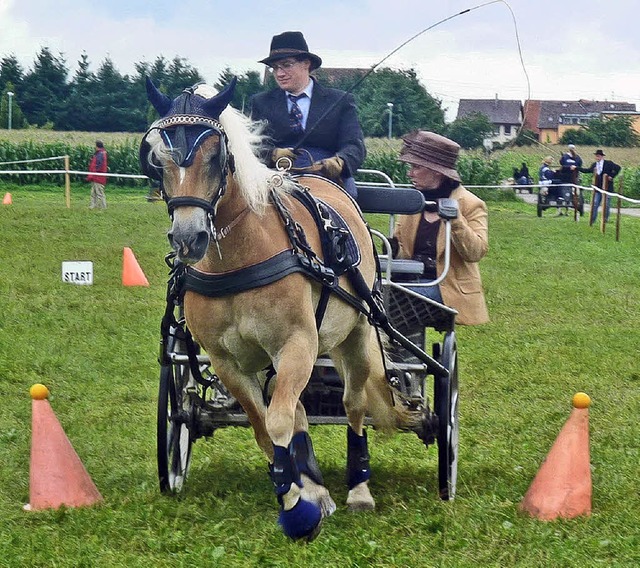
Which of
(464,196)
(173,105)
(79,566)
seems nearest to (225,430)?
(464,196)

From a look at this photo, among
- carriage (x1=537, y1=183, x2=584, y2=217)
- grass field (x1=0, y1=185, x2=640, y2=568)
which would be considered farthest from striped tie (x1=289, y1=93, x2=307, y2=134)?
carriage (x1=537, y1=183, x2=584, y2=217)

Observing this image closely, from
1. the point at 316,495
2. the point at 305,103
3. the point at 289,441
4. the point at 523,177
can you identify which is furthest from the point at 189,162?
the point at 523,177

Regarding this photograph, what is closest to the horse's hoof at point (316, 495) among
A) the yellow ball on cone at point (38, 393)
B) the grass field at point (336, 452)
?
the grass field at point (336, 452)

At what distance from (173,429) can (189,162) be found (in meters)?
1.98

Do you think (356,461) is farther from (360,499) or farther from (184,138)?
(184,138)

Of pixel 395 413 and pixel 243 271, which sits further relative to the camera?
pixel 395 413

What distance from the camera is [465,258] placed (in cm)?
661

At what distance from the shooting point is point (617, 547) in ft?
14.8

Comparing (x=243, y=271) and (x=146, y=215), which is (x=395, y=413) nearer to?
(x=243, y=271)

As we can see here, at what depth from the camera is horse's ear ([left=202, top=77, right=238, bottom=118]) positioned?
4152 mm

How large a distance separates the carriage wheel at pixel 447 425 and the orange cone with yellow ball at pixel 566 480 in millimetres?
419

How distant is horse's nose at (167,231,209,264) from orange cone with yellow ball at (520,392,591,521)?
82.7 inches

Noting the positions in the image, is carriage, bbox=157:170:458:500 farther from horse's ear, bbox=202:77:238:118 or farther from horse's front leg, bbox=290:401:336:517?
horse's ear, bbox=202:77:238:118

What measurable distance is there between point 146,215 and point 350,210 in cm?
1941
